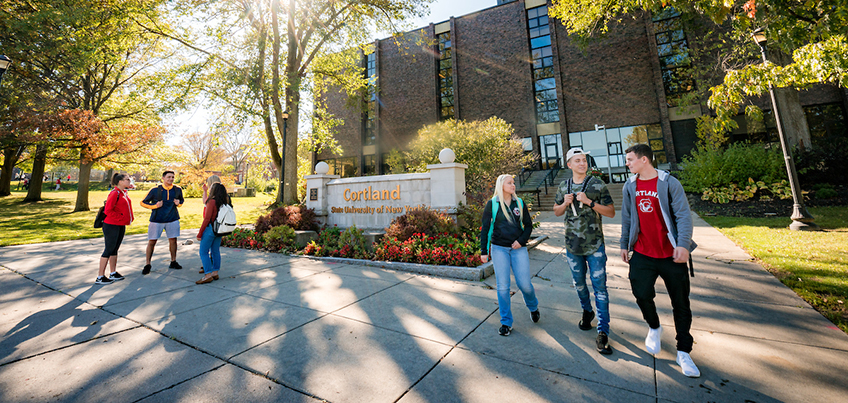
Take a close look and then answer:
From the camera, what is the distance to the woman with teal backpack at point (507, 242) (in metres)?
3.16

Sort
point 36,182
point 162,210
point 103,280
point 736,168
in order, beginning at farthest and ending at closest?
point 36,182 < point 736,168 < point 162,210 < point 103,280

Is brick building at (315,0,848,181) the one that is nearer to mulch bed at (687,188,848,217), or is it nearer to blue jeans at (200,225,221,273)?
mulch bed at (687,188,848,217)

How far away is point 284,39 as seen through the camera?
17125 mm

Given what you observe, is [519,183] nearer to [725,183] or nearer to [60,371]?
[725,183]

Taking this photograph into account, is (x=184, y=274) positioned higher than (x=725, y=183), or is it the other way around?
(x=725, y=183)

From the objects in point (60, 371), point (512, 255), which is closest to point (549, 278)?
point (512, 255)

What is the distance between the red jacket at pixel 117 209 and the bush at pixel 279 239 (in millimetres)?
3329

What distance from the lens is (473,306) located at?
12.7ft

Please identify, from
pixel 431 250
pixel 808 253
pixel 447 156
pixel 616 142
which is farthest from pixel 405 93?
pixel 808 253

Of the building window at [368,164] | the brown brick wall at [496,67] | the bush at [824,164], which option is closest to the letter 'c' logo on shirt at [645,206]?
the bush at [824,164]

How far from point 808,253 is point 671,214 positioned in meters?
6.00

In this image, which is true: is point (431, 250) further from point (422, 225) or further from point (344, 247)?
point (344, 247)

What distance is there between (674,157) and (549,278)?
23.5 meters

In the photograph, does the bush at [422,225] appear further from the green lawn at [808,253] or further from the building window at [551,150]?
the building window at [551,150]
